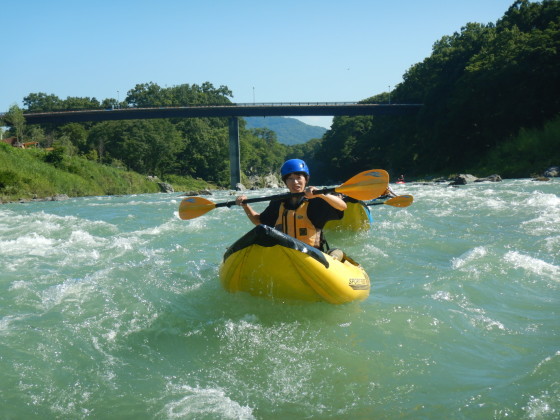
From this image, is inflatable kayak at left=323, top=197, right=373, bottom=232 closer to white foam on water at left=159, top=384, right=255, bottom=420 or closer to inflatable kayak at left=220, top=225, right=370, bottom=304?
inflatable kayak at left=220, top=225, right=370, bottom=304

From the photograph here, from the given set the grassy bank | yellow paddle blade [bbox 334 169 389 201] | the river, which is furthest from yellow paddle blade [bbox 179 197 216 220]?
the grassy bank

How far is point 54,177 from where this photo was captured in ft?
96.6

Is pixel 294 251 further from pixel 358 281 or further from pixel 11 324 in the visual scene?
pixel 11 324

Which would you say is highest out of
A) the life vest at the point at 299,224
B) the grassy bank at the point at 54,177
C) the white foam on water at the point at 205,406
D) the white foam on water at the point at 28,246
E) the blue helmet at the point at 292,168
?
the blue helmet at the point at 292,168

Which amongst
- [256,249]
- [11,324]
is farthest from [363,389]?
[11,324]

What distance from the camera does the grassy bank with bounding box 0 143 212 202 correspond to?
25.8 m

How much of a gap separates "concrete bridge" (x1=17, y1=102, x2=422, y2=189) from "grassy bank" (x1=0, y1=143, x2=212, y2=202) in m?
9.05

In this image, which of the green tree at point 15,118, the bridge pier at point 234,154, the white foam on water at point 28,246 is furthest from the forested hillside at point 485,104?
the green tree at point 15,118

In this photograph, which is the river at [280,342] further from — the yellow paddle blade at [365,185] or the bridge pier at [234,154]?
the bridge pier at [234,154]

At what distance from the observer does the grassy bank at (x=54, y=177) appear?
25844 millimetres

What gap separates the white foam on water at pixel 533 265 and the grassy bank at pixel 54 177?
22791mm

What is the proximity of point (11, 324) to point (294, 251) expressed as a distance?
2189 millimetres

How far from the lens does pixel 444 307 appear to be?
167 inches

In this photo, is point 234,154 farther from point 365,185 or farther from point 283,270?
point 283,270
